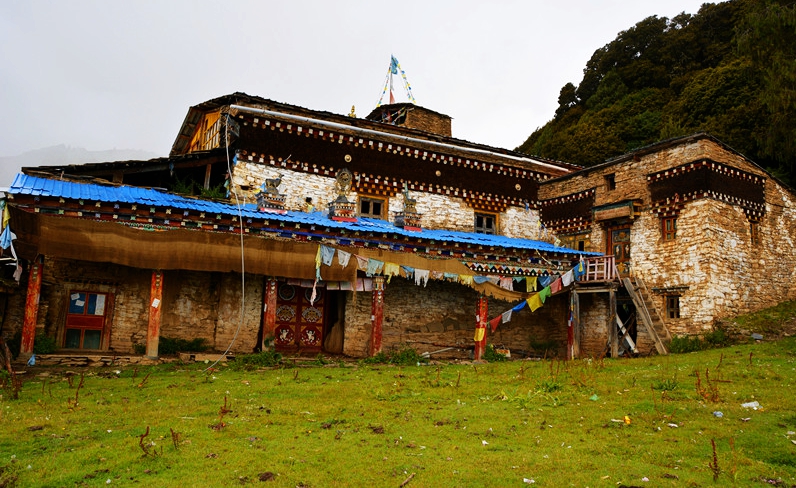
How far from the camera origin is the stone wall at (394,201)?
21.6 meters

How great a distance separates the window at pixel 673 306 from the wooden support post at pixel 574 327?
3482 millimetres

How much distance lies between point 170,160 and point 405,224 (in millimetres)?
9093

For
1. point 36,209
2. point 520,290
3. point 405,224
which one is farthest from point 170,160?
point 520,290

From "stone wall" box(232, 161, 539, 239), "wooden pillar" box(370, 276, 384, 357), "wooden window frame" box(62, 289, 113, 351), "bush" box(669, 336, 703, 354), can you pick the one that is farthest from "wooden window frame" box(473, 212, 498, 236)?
"wooden window frame" box(62, 289, 113, 351)

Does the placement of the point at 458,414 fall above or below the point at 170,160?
below

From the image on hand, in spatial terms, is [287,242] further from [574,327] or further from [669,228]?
[669,228]

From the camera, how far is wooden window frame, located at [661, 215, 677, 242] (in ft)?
74.8

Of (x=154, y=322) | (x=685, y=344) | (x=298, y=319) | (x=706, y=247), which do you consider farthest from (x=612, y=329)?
(x=154, y=322)

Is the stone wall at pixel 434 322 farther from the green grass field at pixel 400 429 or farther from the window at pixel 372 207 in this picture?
the green grass field at pixel 400 429

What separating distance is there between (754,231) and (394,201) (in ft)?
50.0

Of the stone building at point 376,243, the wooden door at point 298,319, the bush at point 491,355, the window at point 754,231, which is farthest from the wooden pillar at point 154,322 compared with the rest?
the window at point 754,231

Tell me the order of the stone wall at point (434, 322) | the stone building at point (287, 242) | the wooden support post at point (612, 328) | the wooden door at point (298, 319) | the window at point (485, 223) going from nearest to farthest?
the stone building at point (287, 242) < the wooden door at point (298, 319) < the stone wall at point (434, 322) < the wooden support post at point (612, 328) < the window at point (485, 223)

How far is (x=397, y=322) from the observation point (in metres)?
22.2

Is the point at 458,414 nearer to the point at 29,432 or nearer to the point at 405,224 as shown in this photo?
the point at 29,432
